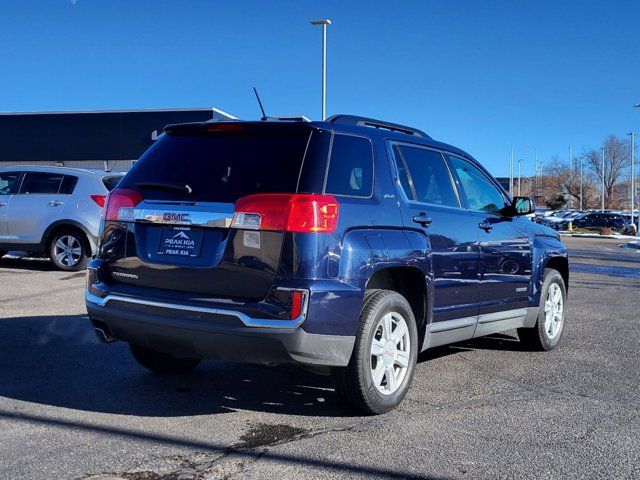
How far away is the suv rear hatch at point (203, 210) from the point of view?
399 centimetres

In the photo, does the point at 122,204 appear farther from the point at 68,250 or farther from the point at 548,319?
the point at 68,250

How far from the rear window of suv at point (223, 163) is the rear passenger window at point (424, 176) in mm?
963

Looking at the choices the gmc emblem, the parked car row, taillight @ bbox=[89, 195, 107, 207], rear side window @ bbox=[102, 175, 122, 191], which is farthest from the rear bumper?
the parked car row

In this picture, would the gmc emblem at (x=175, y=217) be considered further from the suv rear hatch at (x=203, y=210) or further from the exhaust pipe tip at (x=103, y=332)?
the exhaust pipe tip at (x=103, y=332)

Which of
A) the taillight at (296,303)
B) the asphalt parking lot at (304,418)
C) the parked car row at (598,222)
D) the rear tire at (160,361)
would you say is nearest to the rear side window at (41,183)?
the asphalt parking lot at (304,418)

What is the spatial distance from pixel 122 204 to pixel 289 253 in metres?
1.36

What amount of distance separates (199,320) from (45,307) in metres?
4.99

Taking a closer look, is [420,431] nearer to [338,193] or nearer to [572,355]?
[338,193]

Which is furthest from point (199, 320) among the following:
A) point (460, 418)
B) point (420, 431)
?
point (460, 418)

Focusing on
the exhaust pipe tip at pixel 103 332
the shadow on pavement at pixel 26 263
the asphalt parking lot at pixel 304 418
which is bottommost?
the asphalt parking lot at pixel 304 418

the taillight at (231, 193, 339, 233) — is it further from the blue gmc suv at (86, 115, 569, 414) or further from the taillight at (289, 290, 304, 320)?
the taillight at (289, 290, 304, 320)

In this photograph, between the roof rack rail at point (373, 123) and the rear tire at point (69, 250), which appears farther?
the rear tire at point (69, 250)

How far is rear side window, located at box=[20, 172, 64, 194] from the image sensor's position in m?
11.6

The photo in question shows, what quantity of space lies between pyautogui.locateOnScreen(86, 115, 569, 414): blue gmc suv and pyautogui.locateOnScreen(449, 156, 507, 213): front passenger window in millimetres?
508
